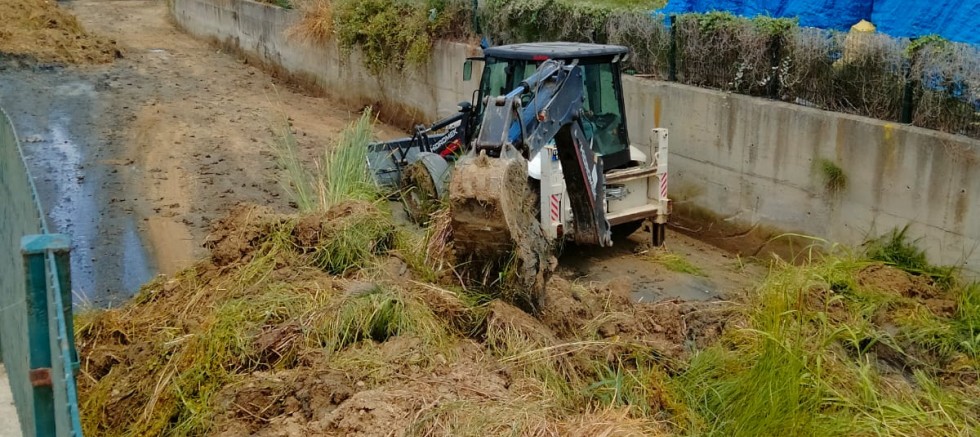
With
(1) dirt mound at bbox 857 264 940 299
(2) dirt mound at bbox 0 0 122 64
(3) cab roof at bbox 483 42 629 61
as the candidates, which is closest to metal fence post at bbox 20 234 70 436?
(3) cab roof at bbox 483 42 629 61

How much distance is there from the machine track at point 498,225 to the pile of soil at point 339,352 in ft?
0.79

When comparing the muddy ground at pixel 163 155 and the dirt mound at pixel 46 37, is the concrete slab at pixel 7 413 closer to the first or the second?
the muddy ground at pixel 163 155

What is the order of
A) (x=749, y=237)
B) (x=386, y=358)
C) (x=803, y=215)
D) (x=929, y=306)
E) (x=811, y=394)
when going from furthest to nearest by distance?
(x=749, y=237) → (x=803, y=215) → (x=929, y=306) → (x=386, y=358) → (x=811, y=394)

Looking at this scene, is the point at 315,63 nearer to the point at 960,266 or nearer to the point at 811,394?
the point at 960,266

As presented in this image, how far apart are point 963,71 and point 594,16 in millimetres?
5421

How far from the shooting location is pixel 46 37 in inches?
886

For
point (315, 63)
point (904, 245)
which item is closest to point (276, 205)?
point (904, 245)

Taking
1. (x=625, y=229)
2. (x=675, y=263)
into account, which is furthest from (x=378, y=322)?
(x=625, y=229)

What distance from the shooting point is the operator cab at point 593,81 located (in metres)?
9.57

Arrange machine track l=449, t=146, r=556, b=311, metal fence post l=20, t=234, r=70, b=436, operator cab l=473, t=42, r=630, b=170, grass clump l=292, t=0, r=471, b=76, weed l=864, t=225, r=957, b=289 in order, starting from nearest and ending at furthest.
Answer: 1. metal fence post l=20, t=234, r=70, b=436
2. machine track l=449, t=146, r=556, b=311
3. weed l=864, t=225, r=957, b=289
4. operator cab l=473, t=42, r=630, b=170
5. grass clump l=292, t=0, r=471, b=76

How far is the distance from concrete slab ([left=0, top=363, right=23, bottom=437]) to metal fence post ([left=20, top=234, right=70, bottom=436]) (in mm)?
2492

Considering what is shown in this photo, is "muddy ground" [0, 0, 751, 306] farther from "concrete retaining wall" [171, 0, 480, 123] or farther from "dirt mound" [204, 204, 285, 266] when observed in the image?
"dirt mound" [204, 204, 285, 266]

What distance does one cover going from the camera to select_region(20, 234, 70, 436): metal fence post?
327 cm

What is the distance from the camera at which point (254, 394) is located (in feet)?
18.5
